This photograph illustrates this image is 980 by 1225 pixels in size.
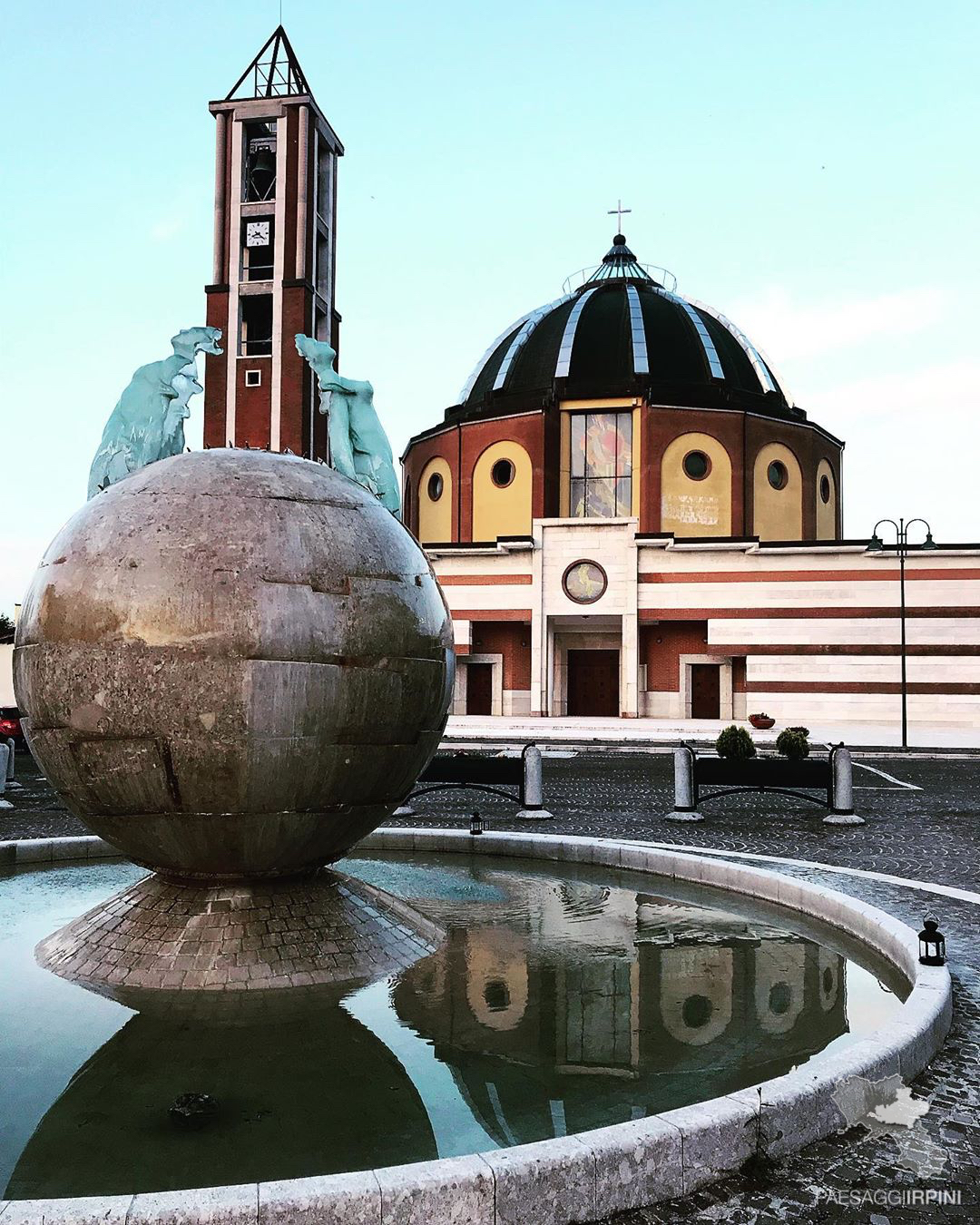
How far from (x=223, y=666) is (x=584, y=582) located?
35.6 m

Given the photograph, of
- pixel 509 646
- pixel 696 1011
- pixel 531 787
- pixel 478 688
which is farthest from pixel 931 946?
pixel 478 688

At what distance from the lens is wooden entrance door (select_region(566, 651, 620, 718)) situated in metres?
42.3

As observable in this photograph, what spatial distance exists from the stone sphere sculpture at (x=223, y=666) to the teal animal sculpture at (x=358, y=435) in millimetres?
16940

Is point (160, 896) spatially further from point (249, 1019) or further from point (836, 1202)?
point (836, 1202)

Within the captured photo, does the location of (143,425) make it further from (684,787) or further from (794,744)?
(794,744)

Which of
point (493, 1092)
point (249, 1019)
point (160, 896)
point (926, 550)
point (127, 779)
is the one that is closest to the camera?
point (493, 1092)

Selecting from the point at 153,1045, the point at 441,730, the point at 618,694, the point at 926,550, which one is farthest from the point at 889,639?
the point at 153,1045

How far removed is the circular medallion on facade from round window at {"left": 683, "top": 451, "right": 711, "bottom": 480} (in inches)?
291

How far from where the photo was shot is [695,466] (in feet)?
147

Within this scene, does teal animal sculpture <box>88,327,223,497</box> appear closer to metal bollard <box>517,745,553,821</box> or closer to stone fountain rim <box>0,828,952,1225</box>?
metal bollard <box>517,745,553,821</box>

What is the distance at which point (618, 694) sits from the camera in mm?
42094

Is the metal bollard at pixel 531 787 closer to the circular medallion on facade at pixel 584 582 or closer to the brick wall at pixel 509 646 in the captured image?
the circular medallion on facade at pixel 584 582

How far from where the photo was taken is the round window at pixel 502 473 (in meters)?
46.2

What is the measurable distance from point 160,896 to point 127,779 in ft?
3.14
